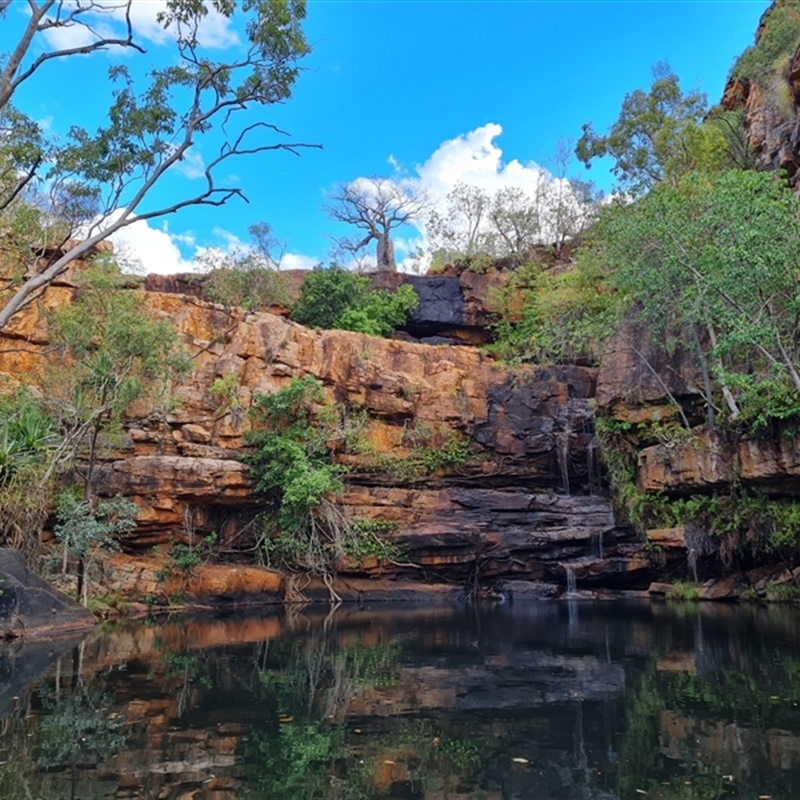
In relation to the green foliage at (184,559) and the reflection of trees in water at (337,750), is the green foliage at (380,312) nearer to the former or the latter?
the green foliage at (184,559)

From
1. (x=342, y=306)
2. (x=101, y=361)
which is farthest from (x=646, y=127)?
(x=101, y=361)

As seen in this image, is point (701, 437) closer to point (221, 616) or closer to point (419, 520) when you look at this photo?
point (419, 520)

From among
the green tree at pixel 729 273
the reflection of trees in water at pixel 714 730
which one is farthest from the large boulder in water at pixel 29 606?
the green tree at pixel 729 273

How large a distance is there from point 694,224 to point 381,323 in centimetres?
1588

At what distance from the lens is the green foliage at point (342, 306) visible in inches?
1176

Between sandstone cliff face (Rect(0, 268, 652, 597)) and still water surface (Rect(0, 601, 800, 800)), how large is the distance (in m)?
8.62

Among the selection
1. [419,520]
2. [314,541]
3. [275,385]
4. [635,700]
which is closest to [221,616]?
[314,541]

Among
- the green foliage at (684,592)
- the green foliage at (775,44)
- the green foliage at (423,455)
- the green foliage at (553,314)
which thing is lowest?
the green foliage at (684,592)

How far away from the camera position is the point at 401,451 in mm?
23984

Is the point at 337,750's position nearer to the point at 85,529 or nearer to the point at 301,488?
the point at 85,529

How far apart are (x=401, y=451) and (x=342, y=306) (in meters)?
9.12

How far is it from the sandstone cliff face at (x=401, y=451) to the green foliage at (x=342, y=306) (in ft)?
14.6

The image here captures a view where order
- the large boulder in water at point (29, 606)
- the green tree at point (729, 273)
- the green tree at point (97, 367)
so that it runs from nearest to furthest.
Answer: the large boulder in water at point (29, 606) < the green tree at point (729, 273) < the green tree at point (97, 367)

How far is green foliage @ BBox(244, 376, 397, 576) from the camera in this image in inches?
814
